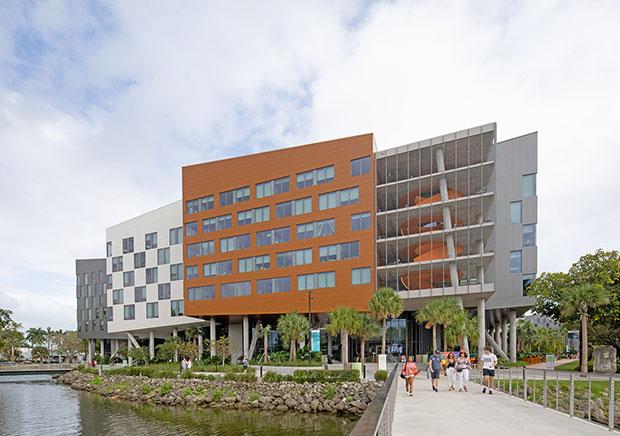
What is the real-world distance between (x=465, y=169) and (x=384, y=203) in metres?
8.83

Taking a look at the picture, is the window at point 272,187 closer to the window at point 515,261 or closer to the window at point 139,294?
the window at point 139,294

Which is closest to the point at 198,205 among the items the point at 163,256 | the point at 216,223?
the point at 216,223

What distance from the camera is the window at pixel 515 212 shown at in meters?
62.1

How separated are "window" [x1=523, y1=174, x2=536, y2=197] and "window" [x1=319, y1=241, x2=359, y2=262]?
24541 mm

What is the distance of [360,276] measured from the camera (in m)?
50.8

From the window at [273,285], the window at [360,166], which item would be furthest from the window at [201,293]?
the window at [360,166]

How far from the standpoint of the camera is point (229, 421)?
102 feet

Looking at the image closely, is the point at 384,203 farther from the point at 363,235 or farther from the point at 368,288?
the point at 368,288

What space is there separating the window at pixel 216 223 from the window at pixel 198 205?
1.73 m

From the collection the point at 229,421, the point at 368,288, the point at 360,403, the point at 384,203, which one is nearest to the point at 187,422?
the point at 229,421

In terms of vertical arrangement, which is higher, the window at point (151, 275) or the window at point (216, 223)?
the window at point (216, 223)

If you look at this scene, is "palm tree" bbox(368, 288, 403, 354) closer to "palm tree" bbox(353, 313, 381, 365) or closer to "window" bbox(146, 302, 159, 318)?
"palm tree" bbox(353, 313, 381, 365)

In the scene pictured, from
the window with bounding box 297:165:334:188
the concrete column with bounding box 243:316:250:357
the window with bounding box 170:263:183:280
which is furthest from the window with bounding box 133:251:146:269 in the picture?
the window with bounding box 297:165:334:188

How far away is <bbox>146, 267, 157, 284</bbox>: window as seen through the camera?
74.2 metres
